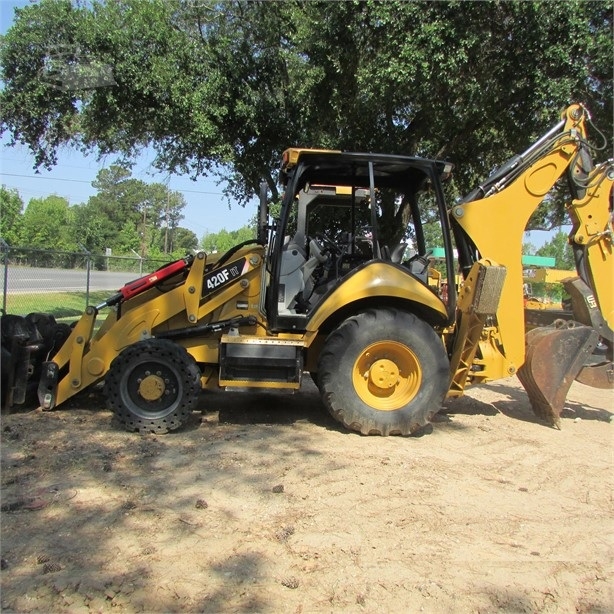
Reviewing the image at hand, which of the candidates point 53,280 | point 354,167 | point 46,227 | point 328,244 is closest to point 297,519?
point 328,244

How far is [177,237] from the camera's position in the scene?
9925 centimetres

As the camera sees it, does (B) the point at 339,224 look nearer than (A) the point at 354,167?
No

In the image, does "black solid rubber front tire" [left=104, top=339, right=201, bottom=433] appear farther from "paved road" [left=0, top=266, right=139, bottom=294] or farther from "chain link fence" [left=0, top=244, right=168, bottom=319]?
"paved road" [left=0, top=266, right=139, bottom=294]

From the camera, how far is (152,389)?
4.98 meters

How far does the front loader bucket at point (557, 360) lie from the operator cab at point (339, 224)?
50.5 inches

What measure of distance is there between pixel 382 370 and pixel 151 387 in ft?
6.81

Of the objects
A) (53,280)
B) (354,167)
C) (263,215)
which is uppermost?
(354,167)

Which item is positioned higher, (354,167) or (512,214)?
(354,167)

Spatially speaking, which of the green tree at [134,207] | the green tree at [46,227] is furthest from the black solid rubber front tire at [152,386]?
the green tree at [134,207]

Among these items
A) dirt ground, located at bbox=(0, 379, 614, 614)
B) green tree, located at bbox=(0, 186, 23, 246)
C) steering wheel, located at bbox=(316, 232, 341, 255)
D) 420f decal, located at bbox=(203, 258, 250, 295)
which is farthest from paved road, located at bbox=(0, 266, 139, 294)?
green tree, located at bbox=(0, 186, 23, 246)

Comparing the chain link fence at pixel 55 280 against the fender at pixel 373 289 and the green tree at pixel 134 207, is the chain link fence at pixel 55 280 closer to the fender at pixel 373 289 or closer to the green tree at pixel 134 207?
the fender at pixel 373 289

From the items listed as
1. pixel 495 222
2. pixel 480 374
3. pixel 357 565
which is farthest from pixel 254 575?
pixel 495 222

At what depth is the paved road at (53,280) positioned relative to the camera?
13.4 metres

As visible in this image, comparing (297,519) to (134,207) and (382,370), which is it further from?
(134,207)
